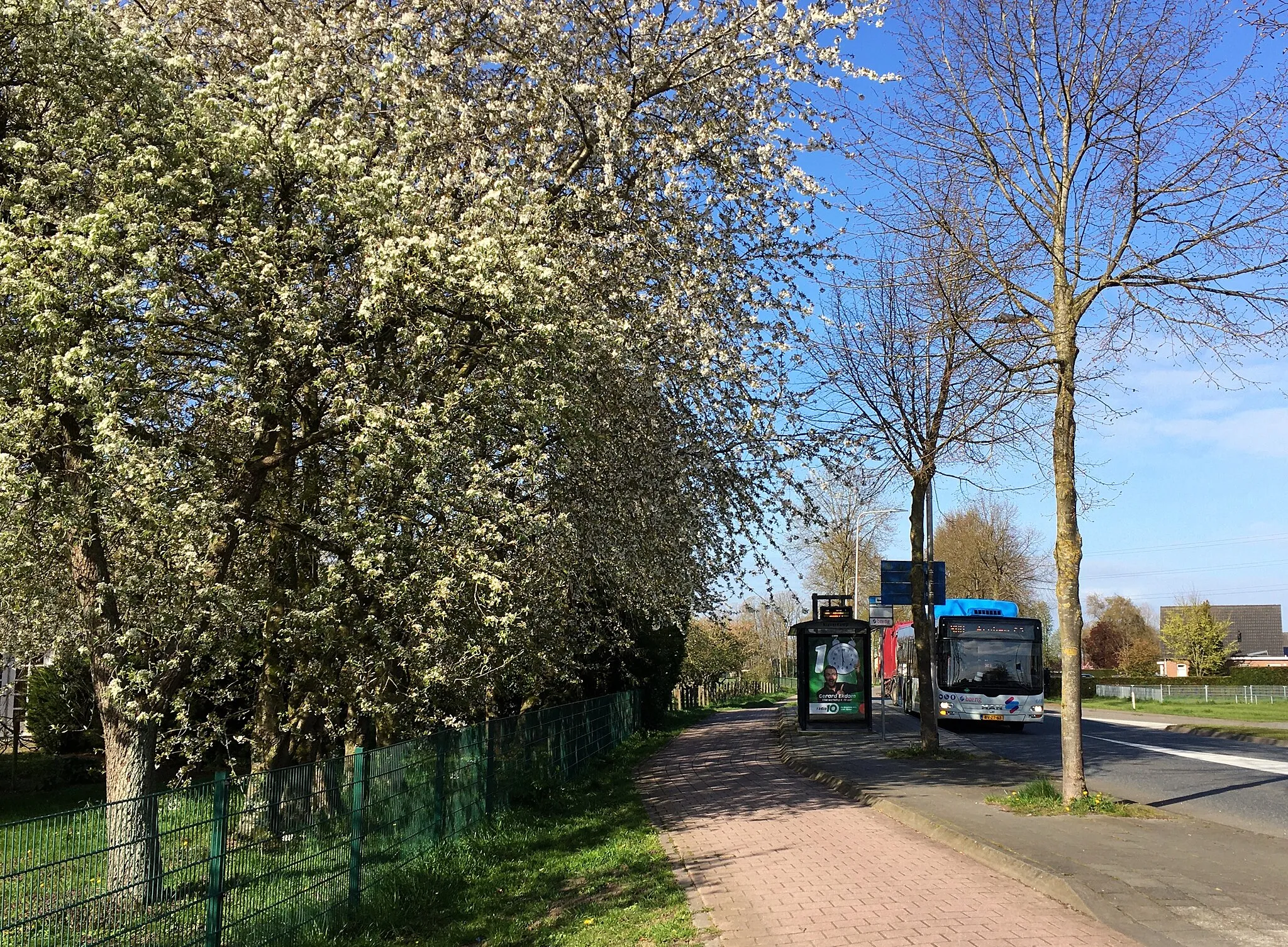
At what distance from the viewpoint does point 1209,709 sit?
41844mm

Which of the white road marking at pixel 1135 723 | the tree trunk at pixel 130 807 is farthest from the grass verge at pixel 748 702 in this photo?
the tree trunk at pixel 130 807

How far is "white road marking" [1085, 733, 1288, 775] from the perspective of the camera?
1797 centimetres

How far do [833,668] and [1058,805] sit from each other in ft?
50.6

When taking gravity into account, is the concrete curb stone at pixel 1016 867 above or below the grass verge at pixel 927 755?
above

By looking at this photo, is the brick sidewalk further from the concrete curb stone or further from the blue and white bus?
the blue and white bus

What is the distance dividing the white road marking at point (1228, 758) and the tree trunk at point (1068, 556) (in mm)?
7574

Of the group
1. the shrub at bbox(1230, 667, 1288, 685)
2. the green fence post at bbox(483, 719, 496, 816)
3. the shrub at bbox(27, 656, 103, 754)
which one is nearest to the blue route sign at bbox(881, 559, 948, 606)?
the green fence post at bbox(483, 719, 496, 816)

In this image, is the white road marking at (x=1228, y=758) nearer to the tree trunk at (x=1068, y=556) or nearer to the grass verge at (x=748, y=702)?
the tree trunk at (x=1068, y=556)

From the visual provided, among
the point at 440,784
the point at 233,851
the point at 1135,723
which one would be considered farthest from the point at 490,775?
the point at 1135,723

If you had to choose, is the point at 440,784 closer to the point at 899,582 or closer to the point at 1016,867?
the point at 1016,867

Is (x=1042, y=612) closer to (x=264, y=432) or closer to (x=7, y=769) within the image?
(x=7, y=769)

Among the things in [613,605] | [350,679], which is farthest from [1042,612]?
[350,679]

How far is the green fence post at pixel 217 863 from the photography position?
20.2 feet

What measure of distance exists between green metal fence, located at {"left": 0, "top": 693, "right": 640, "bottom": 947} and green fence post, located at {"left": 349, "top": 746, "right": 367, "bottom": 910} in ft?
0.04
